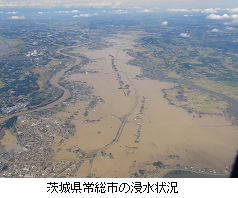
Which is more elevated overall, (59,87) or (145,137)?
(145,137)

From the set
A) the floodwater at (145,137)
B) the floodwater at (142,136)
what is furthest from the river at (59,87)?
the floodwater at (145,137)

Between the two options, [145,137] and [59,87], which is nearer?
[145,137]

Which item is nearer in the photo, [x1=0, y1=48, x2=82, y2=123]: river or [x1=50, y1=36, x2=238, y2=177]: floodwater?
[x1=50, y1=36, x2=238, y2=177]: floodwater

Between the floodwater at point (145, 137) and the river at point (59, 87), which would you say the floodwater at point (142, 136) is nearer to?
the floodwater at point (145, 137)

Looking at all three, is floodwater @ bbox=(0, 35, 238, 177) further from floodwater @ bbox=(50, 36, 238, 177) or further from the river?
the river

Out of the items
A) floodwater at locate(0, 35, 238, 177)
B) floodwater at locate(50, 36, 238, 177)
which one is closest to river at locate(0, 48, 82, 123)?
floodwater at locate(0, 35, 238, 177)

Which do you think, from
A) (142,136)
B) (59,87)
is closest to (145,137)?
(142,136)

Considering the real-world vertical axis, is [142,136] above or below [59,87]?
above

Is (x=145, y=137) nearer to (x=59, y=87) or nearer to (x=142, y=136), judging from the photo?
(x=142, y=136)

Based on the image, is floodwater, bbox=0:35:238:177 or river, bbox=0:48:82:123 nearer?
floodwater, bbox=0:35:238:177

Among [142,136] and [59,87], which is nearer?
[142,136]

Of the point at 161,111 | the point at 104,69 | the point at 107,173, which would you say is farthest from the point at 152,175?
the point at 104,69

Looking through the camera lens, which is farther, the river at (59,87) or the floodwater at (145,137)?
the river at (59,87)
